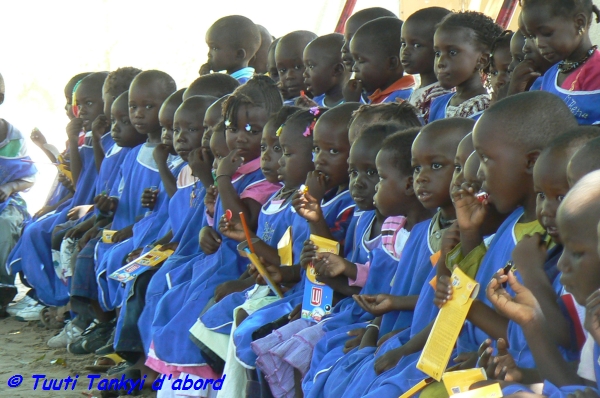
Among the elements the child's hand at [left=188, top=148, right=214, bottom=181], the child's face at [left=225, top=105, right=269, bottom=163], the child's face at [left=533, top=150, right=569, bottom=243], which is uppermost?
the child's face at [left=533, top=150, right=569, bottom=243]

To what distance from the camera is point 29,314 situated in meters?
6.58

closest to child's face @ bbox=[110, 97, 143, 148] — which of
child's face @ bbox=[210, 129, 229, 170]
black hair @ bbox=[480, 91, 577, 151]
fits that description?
child's face @ bbox=[210, 129, 229, 170]

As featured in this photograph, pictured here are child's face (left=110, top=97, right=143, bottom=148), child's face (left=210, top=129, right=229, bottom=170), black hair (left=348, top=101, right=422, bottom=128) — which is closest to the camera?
black hair (left=348, top=101, right=422, bottom=128)

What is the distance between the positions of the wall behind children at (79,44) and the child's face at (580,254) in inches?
366

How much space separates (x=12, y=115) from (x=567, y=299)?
34.2ft

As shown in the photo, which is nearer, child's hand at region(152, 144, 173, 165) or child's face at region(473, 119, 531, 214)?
child's face at region(473, 119, 531, 214)

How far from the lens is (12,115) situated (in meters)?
11.7

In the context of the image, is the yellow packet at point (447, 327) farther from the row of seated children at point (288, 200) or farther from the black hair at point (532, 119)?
the black hair at point (532, 119)

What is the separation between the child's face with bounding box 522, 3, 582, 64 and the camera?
139 inches

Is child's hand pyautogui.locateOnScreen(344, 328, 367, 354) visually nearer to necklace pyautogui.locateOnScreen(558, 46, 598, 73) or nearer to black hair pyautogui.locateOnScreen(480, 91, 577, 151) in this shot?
black hair pyautogui.locateOnScreen(480, 91, 577, 151)

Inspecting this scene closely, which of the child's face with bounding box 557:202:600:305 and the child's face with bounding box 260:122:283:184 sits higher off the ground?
the child's face with bounding box 557:202:600:305

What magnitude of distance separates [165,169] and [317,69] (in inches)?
41.5

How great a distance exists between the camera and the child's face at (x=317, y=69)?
511 centimetres

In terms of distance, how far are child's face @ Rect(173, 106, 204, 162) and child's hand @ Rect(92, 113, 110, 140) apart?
1.56m
